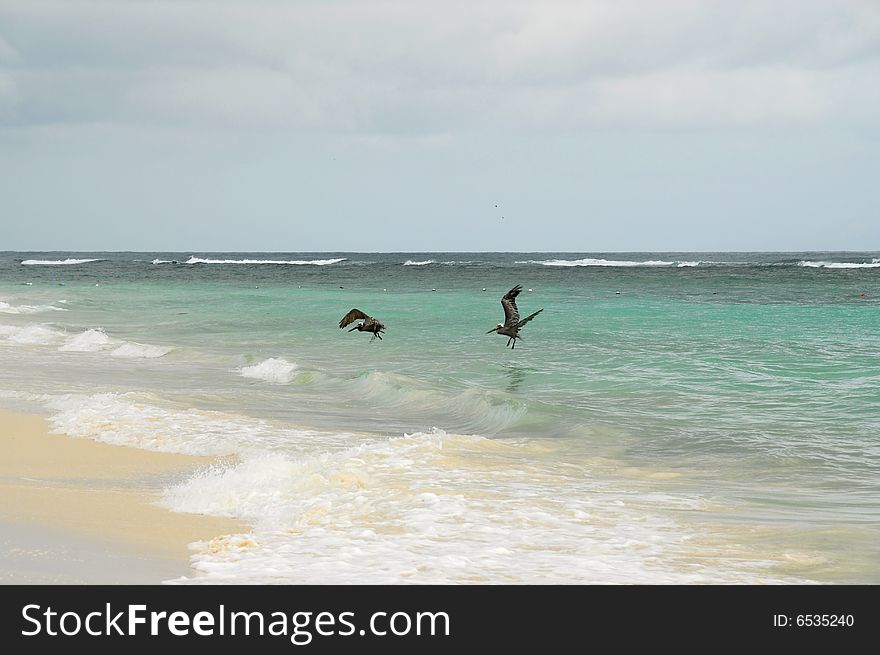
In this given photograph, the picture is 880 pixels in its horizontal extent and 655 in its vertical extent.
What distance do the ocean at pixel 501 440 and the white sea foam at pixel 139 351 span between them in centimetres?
10

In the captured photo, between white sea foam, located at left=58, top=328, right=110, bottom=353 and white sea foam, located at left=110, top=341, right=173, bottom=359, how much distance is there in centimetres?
61

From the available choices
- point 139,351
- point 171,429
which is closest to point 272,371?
point 139,351

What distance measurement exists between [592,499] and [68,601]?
169 inches

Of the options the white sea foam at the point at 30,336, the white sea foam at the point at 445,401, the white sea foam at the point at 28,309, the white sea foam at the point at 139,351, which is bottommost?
the white sea foam at the point at 445,401

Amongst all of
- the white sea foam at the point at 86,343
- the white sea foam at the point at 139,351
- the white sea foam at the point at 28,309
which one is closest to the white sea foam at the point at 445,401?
the white sea foam at the point at 139,351

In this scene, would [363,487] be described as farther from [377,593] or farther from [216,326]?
[216,326]

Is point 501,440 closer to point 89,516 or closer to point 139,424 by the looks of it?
point 139,424

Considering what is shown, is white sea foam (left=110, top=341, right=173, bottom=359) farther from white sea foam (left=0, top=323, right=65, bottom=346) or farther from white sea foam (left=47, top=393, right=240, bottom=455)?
white sea foam (left=47, top=393, right=240, bottom=455)

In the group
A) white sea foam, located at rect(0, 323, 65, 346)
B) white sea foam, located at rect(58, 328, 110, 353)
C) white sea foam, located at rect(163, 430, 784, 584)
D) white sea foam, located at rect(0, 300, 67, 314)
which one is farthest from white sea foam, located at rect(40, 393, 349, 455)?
white sea foam, located at rect(0, 300, 67, 314)

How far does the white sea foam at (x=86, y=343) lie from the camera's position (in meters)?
20.6

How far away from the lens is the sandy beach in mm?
5426

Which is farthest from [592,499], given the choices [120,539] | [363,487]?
[120,539]

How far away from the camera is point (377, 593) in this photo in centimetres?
506

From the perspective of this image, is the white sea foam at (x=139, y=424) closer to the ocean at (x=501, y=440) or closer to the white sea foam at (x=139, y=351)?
the ocean at (x=501, y=440)
